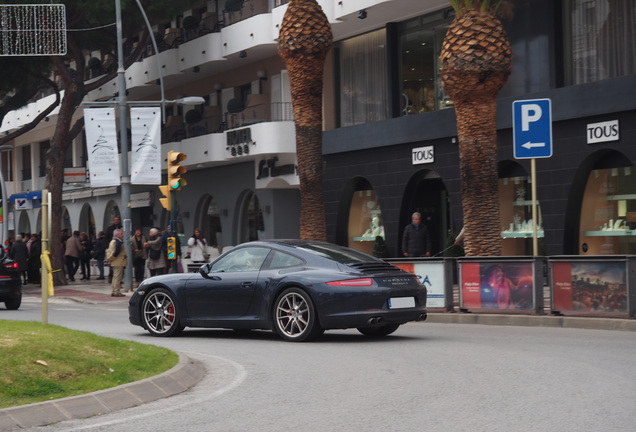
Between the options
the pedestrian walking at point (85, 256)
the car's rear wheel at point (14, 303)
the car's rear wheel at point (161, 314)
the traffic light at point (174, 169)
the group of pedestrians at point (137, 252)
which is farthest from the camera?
the pedestrian walking at point (85, 256)

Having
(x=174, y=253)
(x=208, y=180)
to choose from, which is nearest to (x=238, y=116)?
(x=208, y=180)

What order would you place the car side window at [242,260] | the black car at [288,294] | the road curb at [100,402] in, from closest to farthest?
the road curb at [100,402] < the black car at [288,294] < the car side window at [242,260]

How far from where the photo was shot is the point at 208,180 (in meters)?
41.5

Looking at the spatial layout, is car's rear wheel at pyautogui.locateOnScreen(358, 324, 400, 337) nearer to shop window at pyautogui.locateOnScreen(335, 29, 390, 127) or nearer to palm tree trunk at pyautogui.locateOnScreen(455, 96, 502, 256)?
palm tree trunk at pyautogui.locateOnScreen(455, 96, 502, 256)

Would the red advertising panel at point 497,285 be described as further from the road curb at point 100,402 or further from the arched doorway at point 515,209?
the arched doorway at point 515,209

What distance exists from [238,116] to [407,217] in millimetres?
8768

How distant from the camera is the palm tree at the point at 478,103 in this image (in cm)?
2077

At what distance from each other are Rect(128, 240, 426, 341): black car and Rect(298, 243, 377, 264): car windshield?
0.01m

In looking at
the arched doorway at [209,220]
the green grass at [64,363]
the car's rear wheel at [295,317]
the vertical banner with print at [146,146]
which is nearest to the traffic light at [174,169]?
the vertical banner with print at [146,146]

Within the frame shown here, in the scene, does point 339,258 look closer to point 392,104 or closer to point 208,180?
point 392,104

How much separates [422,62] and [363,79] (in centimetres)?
306

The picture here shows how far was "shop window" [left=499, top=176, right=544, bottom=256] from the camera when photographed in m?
26.4

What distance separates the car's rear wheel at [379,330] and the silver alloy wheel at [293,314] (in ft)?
4.48

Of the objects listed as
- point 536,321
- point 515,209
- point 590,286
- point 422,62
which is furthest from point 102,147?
point 590,286
